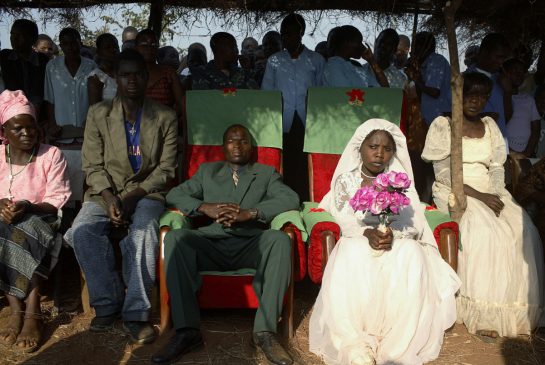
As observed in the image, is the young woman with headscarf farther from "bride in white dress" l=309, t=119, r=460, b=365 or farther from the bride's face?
the bride's face

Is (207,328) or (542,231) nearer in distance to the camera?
(207,328)

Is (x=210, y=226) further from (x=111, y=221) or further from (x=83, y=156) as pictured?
(x=83, y=156)

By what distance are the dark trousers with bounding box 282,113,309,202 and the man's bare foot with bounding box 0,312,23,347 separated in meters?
3.10

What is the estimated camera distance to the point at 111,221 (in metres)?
4.77

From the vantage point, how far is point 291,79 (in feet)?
21.5

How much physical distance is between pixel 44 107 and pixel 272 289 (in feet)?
11.9

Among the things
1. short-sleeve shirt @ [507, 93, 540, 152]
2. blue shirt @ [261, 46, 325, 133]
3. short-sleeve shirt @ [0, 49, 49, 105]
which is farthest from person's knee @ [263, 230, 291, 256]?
short-sleeve shirt @ [0, 49, 49, 105]

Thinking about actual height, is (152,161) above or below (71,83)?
below

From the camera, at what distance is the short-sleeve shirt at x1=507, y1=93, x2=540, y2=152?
6637mm

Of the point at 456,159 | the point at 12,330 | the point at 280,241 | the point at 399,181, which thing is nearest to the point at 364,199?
the point at 399,181

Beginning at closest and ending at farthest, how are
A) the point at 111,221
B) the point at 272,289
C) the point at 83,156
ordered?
the point at 272,289 → the point at 111,221 → the point at 83,156

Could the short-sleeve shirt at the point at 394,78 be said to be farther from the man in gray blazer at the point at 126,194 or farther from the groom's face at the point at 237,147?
the man in gray blazer at the point at 126,194

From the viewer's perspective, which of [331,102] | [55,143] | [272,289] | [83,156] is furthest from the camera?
[55,143]

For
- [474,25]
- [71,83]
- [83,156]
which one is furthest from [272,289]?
[474,25]
